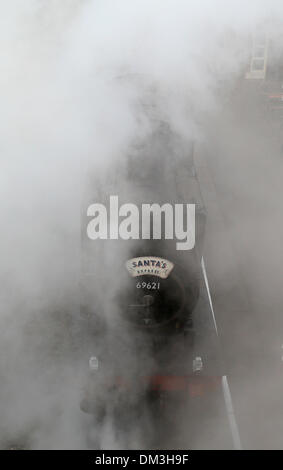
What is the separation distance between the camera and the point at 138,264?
3.45 meters

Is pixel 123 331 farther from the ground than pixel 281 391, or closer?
farther from the ground

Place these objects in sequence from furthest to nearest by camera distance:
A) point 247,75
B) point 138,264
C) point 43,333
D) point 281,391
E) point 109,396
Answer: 1. point 247,75
2. point 43,333
3. point 281,391
4. point 109,396
5. point 138,264
